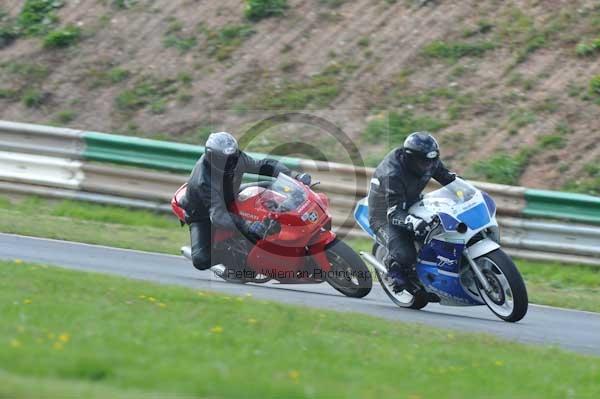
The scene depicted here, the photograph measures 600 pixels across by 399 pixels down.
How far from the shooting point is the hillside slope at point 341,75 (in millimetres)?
16516

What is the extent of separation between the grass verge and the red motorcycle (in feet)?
8.35

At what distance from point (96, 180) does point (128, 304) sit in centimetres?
760

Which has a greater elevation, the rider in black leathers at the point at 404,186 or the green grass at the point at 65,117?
the rider in black leathers at the point at 404,186

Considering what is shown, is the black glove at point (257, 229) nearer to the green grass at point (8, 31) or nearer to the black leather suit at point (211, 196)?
the black leather suit at point (211, 196)

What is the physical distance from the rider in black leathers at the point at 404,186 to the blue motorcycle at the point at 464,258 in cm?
12

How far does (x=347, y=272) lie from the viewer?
1109cm

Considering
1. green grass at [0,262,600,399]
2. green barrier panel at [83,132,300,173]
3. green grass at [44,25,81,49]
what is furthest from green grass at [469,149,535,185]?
green grass at [44,25,81,49]

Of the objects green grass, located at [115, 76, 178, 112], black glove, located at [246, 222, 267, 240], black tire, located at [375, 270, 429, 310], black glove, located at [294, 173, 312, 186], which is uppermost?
black glove, located at [294, 173, 312, 186]

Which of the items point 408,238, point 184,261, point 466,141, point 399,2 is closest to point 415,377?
point 408,238

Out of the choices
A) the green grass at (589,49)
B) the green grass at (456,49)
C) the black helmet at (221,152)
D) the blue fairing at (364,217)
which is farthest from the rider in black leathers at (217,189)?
the green grass at (589,49)

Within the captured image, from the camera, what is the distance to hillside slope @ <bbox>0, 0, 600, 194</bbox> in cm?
1652

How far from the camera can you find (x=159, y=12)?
20656 millimetres

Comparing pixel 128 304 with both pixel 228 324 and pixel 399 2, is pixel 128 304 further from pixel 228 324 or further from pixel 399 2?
pixel 399 2

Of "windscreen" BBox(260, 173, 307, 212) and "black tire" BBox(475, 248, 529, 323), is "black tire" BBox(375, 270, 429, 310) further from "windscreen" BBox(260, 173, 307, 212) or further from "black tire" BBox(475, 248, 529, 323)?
"windscreen" BBox(260, 173, 307, 212)
